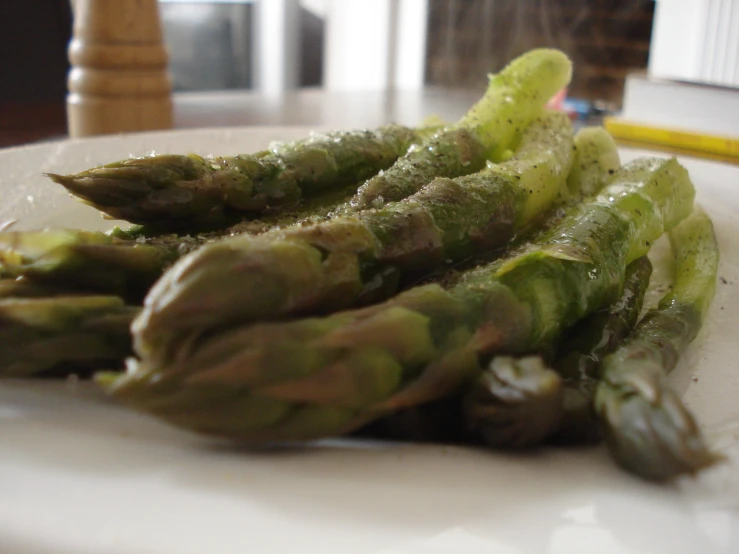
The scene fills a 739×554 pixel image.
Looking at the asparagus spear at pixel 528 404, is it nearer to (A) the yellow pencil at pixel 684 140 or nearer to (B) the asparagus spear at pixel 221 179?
(B) the asparagus spear at pixel 221 179

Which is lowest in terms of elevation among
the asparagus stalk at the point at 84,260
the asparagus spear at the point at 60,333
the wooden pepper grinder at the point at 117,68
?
the asparagus spear at the point at 60,333

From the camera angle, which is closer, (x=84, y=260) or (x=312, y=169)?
(x=84, y=260)

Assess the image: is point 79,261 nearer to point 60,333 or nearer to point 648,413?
point 60,333

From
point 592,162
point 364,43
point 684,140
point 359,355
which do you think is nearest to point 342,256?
point 359,355

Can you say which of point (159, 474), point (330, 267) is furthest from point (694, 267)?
point (159, 474)

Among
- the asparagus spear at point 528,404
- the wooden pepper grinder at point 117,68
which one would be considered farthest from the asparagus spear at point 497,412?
the wooden pepper grinder at point 117,68
